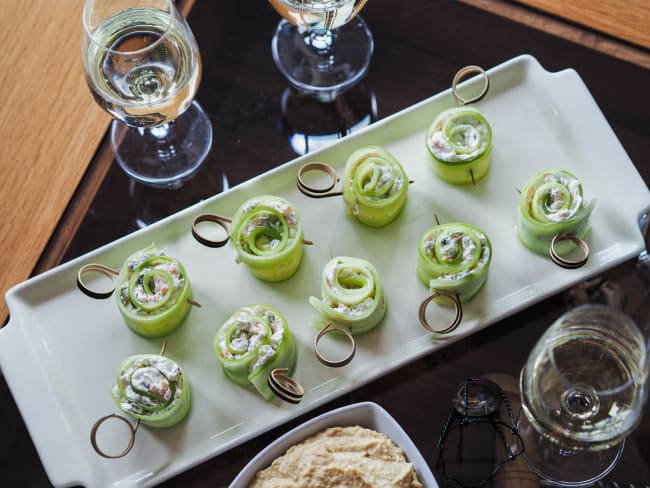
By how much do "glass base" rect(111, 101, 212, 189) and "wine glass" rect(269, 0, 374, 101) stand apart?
0.22m

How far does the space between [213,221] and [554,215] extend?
2.15ft

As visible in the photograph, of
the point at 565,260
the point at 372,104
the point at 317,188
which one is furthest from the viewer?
the point at 372,104

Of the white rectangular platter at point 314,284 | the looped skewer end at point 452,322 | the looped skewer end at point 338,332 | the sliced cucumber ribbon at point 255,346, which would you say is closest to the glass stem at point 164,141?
the white rectangular platter at point 314,284

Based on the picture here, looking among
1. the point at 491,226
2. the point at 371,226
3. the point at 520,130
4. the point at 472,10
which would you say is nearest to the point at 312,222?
the point at 371,226

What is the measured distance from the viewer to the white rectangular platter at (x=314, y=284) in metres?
1.65

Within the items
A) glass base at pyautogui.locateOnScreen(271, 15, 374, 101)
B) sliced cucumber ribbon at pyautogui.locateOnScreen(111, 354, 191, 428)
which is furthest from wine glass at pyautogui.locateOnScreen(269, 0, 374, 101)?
sliced cucumber ribbon at pyautogui.locateOnScreen(111, 354, 191, 428)

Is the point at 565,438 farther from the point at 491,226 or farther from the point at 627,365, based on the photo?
the point at 491,226

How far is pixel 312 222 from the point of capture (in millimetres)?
1784

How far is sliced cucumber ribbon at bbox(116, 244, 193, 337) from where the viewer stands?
1.66 meters

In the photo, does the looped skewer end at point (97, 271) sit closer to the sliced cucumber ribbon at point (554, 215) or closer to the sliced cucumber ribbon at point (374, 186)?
the sliced cucumber ribbon at point (374, 186)

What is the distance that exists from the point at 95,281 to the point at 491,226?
31.1 inches

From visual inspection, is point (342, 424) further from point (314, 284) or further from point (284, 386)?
point (314, 284)

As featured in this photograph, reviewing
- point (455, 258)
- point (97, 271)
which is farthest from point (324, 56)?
point (97, 271)

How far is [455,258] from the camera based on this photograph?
167cm
